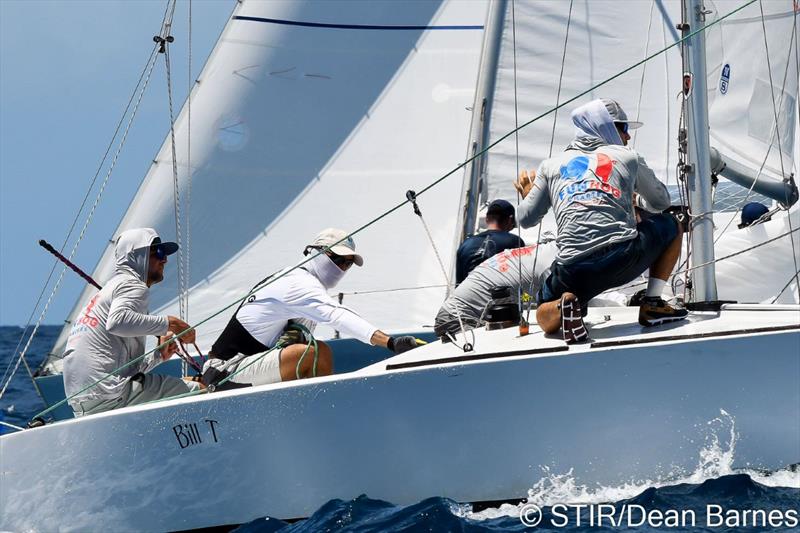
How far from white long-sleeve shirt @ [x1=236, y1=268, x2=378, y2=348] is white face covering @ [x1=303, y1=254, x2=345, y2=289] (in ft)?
0.13

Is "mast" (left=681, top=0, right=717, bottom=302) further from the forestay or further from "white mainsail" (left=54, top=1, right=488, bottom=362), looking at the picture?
"white mainsail" (left=54, top=1, right=488, bottom=362)

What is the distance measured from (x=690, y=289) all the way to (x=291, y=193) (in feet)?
14.9

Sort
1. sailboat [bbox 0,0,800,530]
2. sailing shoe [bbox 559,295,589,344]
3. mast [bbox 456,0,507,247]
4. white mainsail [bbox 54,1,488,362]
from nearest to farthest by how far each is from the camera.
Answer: sailboat [bbox 0,0,800,530]
sailing shoe [bbox 559,295,589,344]
mast [bbox 456,0,507,247]
white mainsail [bbox 54,1,488,362]

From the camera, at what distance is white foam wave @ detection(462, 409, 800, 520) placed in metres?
4.04

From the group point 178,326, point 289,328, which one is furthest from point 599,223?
point 178,326

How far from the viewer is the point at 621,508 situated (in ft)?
13.1

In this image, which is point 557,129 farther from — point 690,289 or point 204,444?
point 204,444

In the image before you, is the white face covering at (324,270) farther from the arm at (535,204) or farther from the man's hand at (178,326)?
the arm at (535,204)

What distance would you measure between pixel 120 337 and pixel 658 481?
2.22 m

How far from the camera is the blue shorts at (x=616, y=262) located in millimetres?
4242

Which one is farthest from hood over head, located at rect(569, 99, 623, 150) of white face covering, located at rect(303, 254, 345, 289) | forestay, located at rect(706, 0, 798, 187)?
forestay, located at rect(706, 0, 798, 187)

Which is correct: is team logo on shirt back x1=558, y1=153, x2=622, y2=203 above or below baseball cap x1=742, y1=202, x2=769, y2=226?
below

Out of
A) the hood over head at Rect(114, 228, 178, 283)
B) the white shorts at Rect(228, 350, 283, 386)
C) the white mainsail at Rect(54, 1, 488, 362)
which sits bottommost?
the white shorts at Rect(228, 350, 283, 386)

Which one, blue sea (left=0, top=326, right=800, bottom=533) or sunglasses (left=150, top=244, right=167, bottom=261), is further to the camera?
sunglasses (left=150, top=244, right=167, bottom=261)
